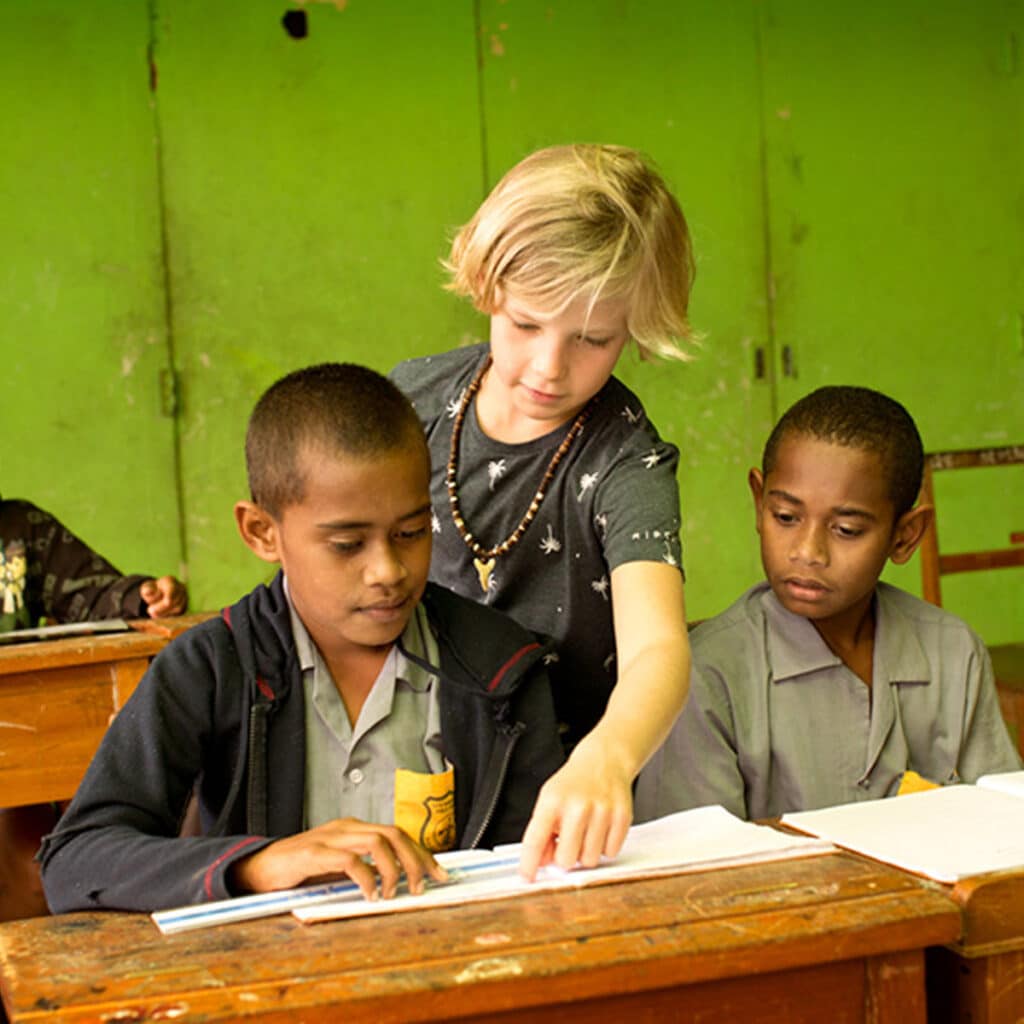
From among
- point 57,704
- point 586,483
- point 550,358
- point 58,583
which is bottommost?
point 57,704

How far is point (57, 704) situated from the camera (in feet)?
7.49

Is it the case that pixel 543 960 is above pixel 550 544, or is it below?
below

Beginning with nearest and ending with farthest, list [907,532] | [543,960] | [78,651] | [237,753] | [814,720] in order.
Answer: [543,960] → [237,753] → [814,720] → [907,532] → [78,651]

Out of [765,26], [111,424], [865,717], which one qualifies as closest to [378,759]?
[865,717]

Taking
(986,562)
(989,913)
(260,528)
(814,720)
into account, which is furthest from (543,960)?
(986,562)

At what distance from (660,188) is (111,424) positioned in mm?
2918

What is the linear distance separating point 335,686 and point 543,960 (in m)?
0.56

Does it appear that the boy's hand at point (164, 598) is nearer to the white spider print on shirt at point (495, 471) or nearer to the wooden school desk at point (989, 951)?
the white spider print on shirt at point (495, 471)

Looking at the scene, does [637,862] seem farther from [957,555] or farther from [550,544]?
[957,555]

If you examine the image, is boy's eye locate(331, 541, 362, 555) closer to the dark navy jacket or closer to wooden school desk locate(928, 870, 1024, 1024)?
the dark navy jacket

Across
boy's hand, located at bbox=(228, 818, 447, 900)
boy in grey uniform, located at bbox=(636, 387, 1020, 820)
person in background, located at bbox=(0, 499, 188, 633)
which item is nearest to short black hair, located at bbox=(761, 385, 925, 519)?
boy in grey uniform, located at bbox=(636, 387, 1020, 820)

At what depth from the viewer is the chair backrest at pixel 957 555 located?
326 cm

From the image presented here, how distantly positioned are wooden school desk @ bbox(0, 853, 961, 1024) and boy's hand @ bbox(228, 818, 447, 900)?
0.05 meters

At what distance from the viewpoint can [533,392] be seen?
1.59 m
